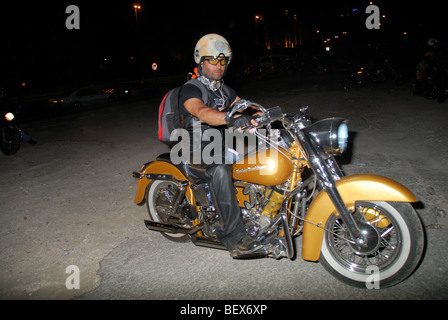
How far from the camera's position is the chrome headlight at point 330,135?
104 inches

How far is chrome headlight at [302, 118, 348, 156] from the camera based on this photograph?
2648 millimetres

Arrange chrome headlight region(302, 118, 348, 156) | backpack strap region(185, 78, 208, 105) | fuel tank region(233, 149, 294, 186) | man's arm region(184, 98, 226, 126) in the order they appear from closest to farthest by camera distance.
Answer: chrome headlight region(302, 118, 348, 156) < fuel tank region(233, 149, 294, 186) < man's arm region(184, 98, 226, 126) < backpack strap region(185, 78, 208, 105)

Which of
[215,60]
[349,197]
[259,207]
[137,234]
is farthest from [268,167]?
[137,234]

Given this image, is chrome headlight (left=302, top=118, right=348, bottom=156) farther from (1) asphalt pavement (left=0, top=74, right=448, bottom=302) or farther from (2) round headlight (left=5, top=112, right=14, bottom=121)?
(2) round headlight (left=5, top=112, right=14, bottom=121)

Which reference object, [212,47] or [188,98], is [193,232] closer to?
[188,98]

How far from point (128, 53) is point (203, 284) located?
169ft

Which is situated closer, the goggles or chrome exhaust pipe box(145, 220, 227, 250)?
chrome exhaust pipe box(145, 220, 227, 250)

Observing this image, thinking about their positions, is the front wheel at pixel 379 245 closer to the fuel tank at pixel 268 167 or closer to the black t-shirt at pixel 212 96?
the fuel tank at pixel 268 167

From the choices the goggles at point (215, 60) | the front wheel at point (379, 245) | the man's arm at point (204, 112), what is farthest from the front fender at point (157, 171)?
the front wheel at point (379, 245)

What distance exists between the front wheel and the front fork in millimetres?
88

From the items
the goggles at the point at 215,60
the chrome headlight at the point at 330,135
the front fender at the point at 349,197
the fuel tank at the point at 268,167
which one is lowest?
the front fender at the point at 349,197

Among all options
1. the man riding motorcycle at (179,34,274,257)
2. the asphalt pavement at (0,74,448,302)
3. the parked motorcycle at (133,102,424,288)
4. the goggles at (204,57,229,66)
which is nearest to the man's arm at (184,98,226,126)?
the man riding motorcycle at (179,34,274,257)
